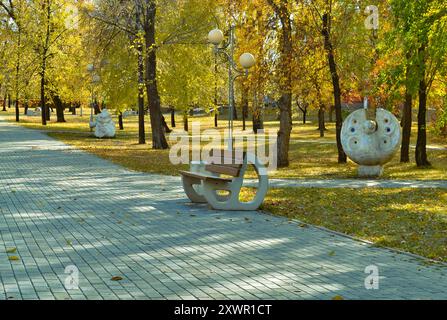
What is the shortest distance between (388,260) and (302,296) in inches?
81.6

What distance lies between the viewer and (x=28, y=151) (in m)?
25.0

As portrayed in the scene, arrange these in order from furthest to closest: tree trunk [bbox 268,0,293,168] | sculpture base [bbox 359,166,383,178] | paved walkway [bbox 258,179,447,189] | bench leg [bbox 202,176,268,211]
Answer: tree trunk [bbox 268,0,293,168], sculpture base [bbox 359,166,383,178], paved walkway [bbox 258,179,447,189], bench leg [bbox 202,176,268,211]

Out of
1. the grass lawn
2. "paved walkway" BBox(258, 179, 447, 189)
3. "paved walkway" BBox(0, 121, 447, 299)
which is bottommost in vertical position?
"paved walkway" BBox(258, 179, 447, 189)

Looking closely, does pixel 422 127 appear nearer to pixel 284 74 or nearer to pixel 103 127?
pixel 284 74

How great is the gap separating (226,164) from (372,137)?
7.34 m

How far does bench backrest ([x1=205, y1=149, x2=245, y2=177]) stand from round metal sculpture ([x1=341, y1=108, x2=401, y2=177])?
6817 millimetres

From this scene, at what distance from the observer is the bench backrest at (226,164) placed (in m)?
10.9

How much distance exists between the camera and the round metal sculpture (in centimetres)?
1714

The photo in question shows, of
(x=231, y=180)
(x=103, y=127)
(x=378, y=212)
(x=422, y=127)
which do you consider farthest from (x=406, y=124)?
(x=103, y=127)

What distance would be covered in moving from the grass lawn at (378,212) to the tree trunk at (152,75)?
14.7 m

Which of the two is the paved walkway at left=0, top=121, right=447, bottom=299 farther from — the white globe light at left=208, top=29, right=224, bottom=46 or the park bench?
the white globe light at left=208, top=29, right=224, bottom=46

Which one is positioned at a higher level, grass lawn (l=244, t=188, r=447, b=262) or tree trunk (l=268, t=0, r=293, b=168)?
tree trunk (l=268, t=0, r=293, b=168)

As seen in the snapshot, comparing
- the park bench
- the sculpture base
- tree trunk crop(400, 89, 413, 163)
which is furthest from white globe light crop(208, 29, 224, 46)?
the park bench

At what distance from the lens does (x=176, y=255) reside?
24.9 ft
